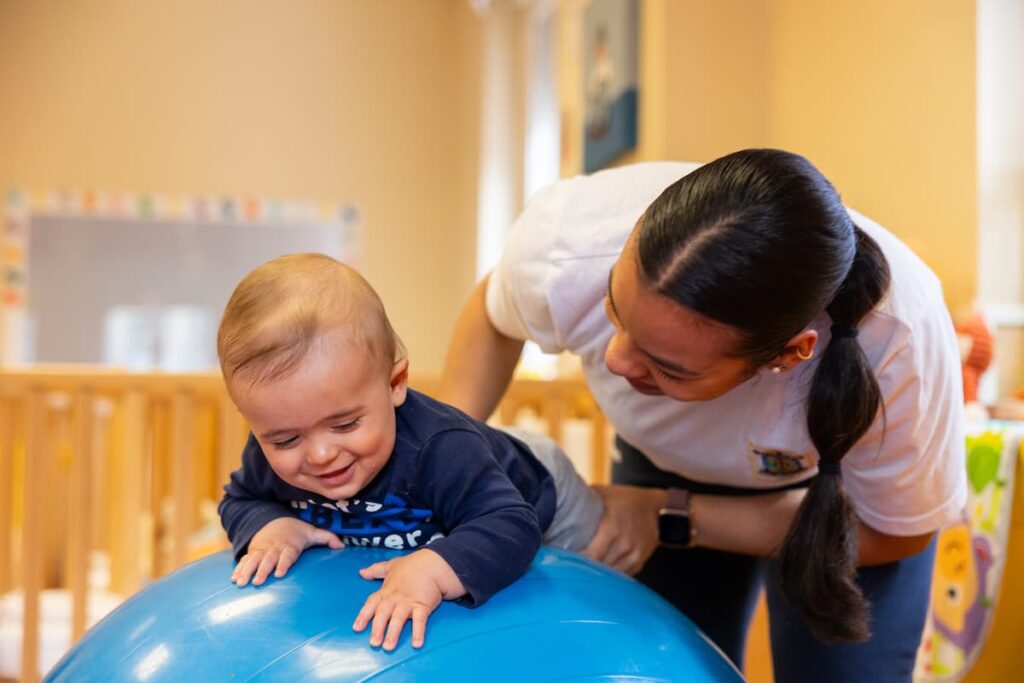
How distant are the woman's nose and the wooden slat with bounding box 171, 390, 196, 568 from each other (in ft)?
5.30

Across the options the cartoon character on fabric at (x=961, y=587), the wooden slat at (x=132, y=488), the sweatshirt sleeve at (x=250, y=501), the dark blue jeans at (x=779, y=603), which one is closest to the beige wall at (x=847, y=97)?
the cartoon character on fabric at (x=961, y=587)

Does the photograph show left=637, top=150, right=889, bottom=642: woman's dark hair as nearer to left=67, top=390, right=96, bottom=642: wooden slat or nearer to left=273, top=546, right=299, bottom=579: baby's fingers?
left=273, top=546, right=299, bottom=579: baby's fingers

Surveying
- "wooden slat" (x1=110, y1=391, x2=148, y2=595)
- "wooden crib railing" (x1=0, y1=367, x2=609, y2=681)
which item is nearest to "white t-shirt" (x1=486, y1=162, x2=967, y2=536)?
"wooden crib railing" (x1=0, y1=367, x2=609, y2=681)

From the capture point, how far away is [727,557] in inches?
55.5

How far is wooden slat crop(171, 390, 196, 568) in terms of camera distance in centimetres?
232

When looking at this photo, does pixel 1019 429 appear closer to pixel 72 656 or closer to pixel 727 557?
pixel 727 557

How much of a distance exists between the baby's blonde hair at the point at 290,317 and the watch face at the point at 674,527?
0.45 meters

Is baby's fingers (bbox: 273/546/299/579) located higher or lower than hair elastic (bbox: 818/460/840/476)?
lower

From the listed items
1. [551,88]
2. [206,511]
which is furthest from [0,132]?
[551,88]

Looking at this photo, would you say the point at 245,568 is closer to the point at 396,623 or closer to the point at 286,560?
the point at 286,560

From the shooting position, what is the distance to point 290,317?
897 mm

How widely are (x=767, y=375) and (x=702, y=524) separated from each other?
25cm

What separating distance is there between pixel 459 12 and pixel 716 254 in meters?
4.81

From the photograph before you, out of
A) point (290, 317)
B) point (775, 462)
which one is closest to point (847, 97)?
point (775, 462)
